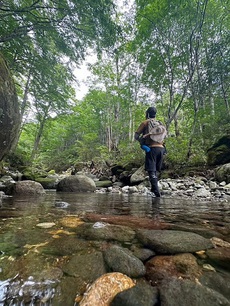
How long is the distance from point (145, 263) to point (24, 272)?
2.08 feet

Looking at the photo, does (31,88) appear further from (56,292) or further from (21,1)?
(56,292)

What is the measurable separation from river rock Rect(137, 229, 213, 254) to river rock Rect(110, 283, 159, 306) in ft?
1.47

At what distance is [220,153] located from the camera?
7816 millimetres

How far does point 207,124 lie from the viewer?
9.23m

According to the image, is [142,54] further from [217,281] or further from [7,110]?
[217,281]

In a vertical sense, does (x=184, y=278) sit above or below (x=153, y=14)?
below

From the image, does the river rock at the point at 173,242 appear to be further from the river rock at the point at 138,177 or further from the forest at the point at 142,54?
the river rock at the point at 138,177

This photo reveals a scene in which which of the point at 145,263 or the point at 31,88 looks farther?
the point at 31,88

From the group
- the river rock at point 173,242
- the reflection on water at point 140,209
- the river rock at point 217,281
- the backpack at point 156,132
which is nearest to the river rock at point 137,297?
the river rock at point 217,281

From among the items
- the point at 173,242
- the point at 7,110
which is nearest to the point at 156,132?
the point at 7,110

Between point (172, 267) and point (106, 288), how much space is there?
411mm

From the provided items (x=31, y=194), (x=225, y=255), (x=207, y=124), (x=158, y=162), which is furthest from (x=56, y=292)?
(x=207, y=124)

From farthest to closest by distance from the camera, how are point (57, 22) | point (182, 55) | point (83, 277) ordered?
point (182, 55) → point (57, 22) → point (83, 277)

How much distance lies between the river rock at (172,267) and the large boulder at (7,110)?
3491mm
